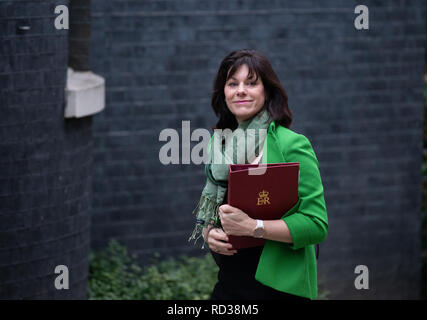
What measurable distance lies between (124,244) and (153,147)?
946mm

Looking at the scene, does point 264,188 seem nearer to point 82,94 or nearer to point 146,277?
point 82,94

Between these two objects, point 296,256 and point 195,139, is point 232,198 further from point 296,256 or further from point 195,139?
point 195,139

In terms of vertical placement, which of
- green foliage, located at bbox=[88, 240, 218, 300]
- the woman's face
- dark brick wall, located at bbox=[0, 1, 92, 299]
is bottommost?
green foliage, located at bbox=[88, 240, 218, 300]

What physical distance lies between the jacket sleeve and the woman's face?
274mm

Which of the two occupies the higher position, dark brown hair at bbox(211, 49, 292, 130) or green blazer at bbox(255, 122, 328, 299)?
dark brown hair at bbox(211, 49, 292, 130)

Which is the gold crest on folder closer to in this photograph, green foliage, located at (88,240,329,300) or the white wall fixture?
the white wall fixture

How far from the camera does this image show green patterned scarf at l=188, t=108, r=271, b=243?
→ 3.79 meters

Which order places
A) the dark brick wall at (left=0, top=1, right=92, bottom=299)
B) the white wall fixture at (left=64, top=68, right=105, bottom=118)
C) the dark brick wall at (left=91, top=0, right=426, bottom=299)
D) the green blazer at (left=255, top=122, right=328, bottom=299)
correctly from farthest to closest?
the dark brick wall at (left=91, top=0, right=426, bottom=299) → the white wall fixture at (left=64, top=68, right=105, bottom=118) → the dark brick wall at (left=0, top=1, right=92, bottom=299) → the green blazer at (left=255, top=122, right=328, bottom=299)

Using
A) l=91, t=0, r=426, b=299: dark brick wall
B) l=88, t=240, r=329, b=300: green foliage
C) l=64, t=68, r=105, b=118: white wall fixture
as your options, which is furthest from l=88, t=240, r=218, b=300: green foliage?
l=64, t=68, r=105, b=118: white wall fixture

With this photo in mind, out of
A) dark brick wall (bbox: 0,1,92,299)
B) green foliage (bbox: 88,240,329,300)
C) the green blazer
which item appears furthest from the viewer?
green foliage (bbox: 88,240,329,300)

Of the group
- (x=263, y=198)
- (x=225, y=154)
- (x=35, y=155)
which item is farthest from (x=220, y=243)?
(x=35, y=155)

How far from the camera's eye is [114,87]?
24.2 feet

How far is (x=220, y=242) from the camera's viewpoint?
3770 millimetres
